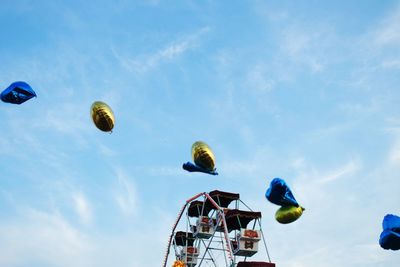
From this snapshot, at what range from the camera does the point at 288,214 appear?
26172 millimetres

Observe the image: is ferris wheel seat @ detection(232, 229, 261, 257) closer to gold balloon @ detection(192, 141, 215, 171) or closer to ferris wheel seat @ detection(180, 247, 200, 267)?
ferris wheel seat @ detection(180, 247, 200, 267)

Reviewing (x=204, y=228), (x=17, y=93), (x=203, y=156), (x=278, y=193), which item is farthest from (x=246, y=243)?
(x=17, y=93)

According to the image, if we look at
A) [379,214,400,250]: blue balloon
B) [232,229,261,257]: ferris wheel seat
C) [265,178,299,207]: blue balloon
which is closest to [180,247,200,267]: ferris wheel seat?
[232,229,261,257]: ferris wheel seat

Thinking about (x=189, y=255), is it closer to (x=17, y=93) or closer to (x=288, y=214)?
(x=288, y=214)

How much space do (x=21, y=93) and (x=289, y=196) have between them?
49.4ft

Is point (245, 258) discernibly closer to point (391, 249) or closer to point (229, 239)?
point (229, 239)

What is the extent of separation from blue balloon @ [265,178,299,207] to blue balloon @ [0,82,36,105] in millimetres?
13254

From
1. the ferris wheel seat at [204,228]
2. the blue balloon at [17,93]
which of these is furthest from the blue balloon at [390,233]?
the ferris wheel seat at [204,228]

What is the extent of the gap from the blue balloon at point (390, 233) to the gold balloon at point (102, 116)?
13.7 meters

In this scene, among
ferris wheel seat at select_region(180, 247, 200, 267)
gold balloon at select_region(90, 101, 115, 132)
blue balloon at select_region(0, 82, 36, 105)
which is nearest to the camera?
blue balloon at select_region(0, 82, 36, 105)

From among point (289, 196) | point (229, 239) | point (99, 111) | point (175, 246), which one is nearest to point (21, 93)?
point (99, 111)

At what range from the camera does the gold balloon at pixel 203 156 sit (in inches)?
1089

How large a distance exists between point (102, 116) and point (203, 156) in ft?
22.5

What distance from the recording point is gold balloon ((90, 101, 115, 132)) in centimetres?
2364
